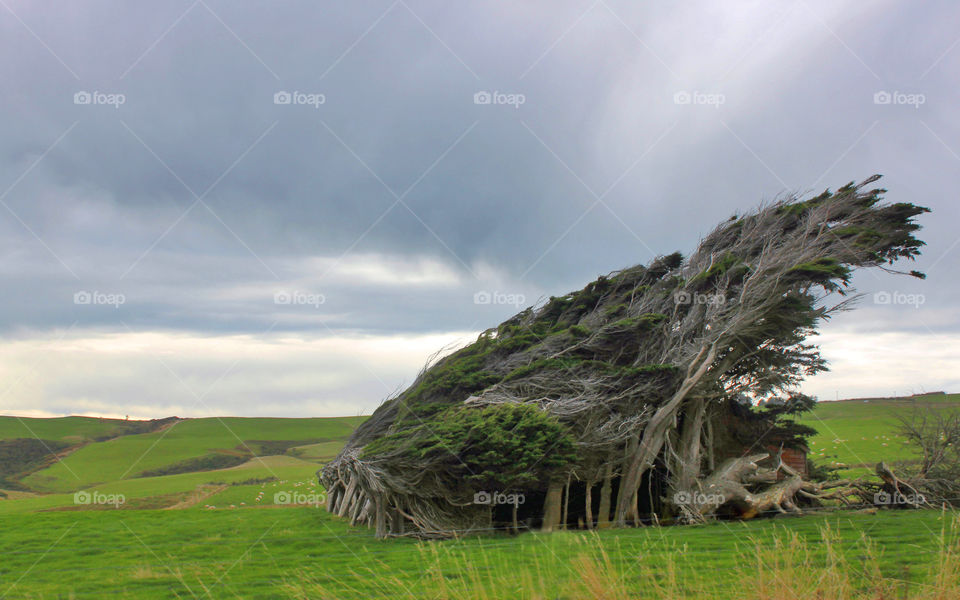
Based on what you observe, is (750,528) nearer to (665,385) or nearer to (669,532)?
(669,532)

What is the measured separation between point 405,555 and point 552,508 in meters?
5.47

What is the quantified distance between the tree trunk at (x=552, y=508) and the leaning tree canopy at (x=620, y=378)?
41 millimetres

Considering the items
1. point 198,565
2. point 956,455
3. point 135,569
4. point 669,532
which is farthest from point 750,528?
point 135,569

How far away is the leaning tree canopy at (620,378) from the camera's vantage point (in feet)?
52.9

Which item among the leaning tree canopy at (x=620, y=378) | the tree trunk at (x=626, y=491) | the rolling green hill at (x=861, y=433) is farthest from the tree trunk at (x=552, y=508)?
the rolling green hill at (x=861, y=433)

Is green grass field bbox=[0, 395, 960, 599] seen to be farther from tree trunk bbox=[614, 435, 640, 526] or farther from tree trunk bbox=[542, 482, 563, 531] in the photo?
tree trunk bbox=[614, 435, 640, 526]

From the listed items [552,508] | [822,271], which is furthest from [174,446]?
[822,271]

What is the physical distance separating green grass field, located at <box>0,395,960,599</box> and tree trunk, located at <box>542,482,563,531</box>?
1.03m

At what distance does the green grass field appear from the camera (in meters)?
6.36

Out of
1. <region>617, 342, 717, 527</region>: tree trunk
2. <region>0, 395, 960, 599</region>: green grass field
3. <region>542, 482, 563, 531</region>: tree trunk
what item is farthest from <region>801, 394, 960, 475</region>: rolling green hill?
<region>542, 482, 563, 531</region>: tree trunk

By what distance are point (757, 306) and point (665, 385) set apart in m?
3.67

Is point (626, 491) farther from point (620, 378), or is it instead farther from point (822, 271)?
point (822, 271)

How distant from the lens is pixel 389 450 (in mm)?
16781

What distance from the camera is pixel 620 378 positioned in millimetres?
18844
